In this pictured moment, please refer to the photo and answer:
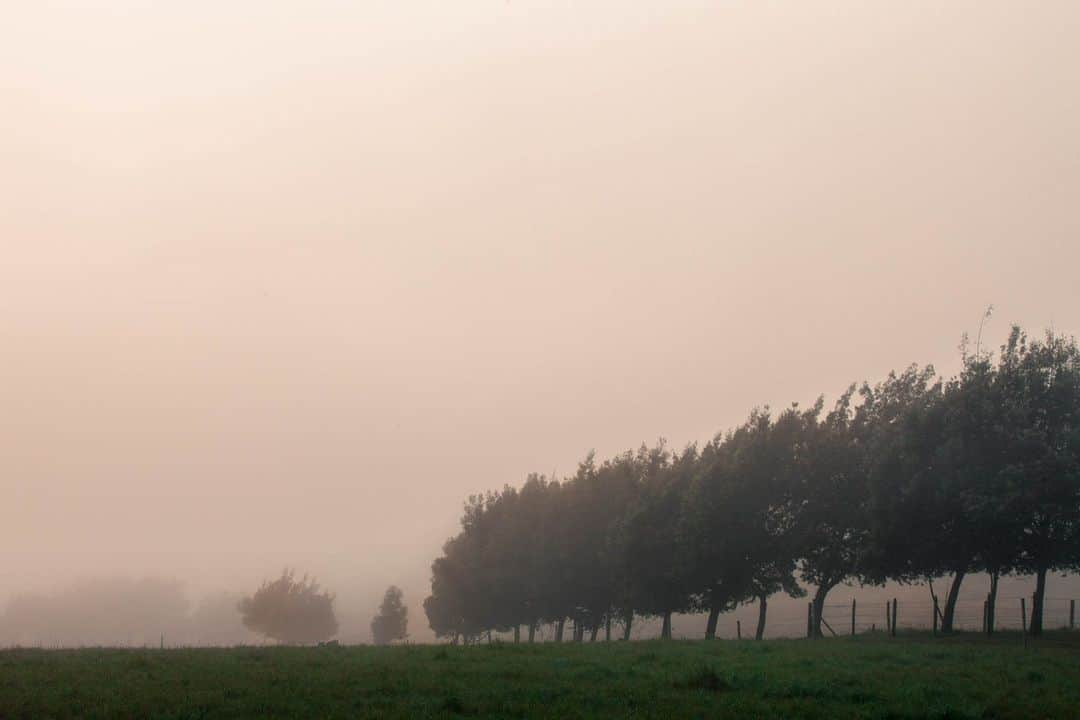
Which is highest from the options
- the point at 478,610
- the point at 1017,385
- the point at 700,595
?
the point at 1017,385

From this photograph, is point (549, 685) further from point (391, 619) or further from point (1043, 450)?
point (391, 619)

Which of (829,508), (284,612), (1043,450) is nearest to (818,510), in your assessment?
(829,508)

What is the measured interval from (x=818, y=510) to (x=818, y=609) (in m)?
6.79

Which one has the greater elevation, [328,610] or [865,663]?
[865,663]

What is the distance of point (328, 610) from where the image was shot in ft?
588

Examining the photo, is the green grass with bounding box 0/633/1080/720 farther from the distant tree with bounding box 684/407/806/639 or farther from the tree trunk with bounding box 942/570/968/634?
the distant tree with bounding box 684/407/806/639

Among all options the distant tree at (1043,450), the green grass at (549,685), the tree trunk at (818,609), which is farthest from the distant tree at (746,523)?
the green grass at (549,685)

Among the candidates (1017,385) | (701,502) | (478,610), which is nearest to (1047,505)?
(1017,385)

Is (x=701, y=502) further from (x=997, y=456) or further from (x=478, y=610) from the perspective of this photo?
(x=478, y=610)

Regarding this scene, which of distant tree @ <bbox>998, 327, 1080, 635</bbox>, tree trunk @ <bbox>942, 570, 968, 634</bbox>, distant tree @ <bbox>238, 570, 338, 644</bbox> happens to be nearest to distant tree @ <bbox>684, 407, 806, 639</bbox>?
tree trunk @ <bbox>942, 570, 968, 634</bbox>

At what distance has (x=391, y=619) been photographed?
573 ft

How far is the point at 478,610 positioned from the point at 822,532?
2165 inches

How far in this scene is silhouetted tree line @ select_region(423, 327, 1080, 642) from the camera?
45594 millimetres

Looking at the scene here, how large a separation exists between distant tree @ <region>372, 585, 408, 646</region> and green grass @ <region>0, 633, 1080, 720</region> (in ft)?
471
